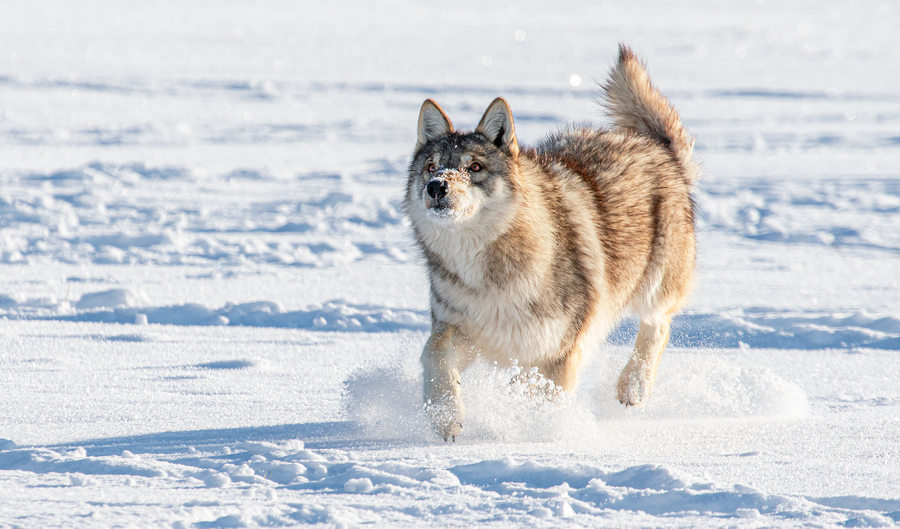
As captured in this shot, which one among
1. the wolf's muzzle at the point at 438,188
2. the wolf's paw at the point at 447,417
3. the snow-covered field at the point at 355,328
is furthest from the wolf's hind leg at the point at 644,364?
the wolf's muzzle at the point at 438,188

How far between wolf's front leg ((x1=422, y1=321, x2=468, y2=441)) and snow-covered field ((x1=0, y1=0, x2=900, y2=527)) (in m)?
0.15

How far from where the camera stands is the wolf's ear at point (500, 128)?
4.04 meters

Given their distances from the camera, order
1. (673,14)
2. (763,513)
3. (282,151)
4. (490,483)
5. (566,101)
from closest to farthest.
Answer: (763,513), (490,483), (282,151), (566,101), (673,14)

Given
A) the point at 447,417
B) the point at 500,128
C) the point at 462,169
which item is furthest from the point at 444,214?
the point at 447,417

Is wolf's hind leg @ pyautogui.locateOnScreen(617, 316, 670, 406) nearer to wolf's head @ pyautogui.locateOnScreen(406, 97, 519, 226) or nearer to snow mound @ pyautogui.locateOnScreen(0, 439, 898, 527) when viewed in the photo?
wolf's head @ pyautogui.locateOnScreen(406, 97, 519, 226)

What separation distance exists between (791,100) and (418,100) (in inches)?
262

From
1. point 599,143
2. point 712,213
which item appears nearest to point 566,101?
point 712,213

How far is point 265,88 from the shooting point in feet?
53.9

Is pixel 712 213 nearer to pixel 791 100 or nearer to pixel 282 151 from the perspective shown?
pixel 282 151

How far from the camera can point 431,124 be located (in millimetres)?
4211

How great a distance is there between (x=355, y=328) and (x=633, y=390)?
1816mm

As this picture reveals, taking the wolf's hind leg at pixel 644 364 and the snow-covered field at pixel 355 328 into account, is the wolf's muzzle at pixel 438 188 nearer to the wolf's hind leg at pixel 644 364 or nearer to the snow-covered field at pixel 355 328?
the snow-covered field at pixel 355 328

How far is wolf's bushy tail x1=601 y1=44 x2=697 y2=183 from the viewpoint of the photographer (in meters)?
5.25

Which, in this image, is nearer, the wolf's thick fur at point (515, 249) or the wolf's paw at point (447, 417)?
the wolf's paw at point (447, 417)
